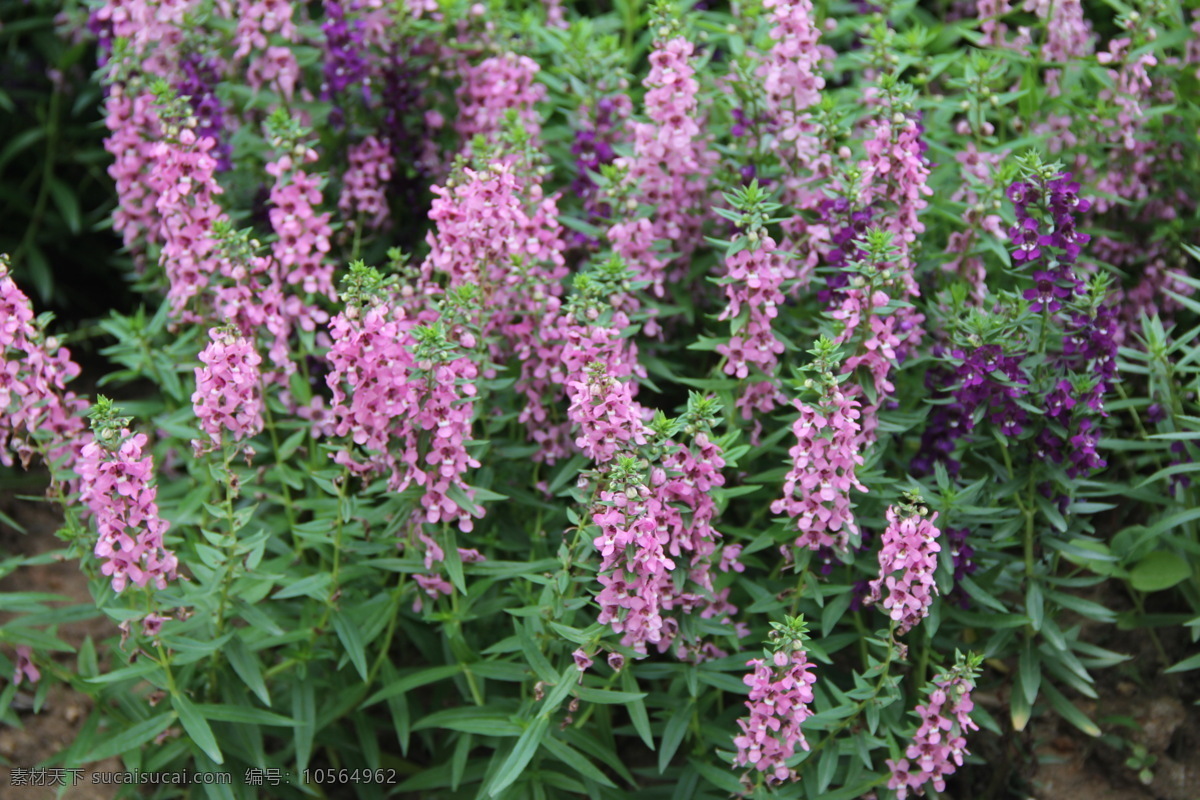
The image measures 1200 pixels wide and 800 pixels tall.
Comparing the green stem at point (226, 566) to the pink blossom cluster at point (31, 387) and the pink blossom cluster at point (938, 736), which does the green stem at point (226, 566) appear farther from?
the pink blossom cluster at point (938, 736)

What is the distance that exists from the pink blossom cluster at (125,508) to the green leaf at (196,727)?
0.45m

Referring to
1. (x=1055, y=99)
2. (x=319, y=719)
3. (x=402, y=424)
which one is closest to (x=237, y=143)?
(x=402, y=424)

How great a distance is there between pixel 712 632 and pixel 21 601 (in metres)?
2.39

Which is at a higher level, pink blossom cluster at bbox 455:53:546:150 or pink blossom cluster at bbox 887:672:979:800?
pink blossom cluster at bbox 455:53:546:150

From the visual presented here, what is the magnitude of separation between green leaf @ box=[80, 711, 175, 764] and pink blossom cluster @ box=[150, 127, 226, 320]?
1.43 m

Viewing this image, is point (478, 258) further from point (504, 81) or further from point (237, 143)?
point (237, 143)

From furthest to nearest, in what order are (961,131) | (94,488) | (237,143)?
(237,143)
(961,131)
(94,488)

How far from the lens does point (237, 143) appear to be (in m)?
5.22

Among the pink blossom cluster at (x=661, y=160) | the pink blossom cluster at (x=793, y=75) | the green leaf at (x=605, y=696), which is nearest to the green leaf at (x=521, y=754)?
the green leaf at (x=605, y=696)

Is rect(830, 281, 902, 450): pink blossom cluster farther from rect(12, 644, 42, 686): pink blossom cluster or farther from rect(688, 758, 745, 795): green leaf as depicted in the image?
rect(12, 644, 42, 686): pink blossom cluster

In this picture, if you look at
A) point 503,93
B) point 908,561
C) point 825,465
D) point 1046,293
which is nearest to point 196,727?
point 825,465

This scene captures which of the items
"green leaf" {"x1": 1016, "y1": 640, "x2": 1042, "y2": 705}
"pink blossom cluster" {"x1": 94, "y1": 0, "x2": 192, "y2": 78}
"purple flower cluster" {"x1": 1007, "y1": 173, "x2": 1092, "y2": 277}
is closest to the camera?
"purple flower cluster" {"x1": 1007, "y1": 173, "x2": 1092, "y2": 277}

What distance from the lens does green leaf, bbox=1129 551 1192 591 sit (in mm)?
4402

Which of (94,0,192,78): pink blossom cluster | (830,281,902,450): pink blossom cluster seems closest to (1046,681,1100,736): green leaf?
(830,281,902,450): pink blossom cluster
